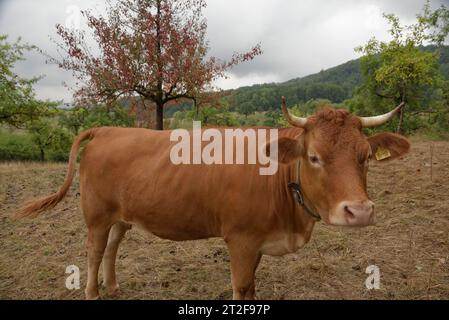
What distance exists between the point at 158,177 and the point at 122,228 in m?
1.22

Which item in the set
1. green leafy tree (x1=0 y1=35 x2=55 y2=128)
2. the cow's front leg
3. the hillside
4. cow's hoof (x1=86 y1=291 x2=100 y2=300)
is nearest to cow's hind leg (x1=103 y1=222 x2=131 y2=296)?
cow's hoof (x1=86 y1=291 x2=100 y2=300)

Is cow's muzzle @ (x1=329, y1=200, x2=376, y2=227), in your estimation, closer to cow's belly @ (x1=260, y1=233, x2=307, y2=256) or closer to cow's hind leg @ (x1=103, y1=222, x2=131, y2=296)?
A: cow's belly @ (x1=260, y1=233, x2=307, y2=256)

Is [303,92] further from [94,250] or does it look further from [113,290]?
[94,250]

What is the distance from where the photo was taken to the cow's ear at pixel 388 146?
9.86 feet

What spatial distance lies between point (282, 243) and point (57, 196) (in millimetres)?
2699

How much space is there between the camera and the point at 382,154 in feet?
10.1

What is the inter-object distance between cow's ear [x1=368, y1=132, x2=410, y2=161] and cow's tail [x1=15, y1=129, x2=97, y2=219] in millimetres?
3106

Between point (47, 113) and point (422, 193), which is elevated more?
point (47, 113)

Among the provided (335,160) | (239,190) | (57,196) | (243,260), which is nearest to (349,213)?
(335,160)

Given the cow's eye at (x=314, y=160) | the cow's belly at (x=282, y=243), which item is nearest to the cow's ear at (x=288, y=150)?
the cow's eye at (x=314, y=160)

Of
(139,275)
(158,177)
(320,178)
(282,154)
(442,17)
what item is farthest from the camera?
(442,17)
